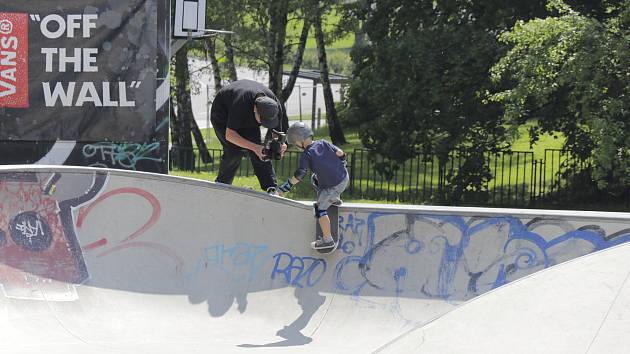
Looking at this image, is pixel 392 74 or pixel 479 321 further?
pixel 392 74

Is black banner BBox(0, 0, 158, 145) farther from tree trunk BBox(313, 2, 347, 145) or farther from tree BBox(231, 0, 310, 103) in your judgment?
tree trunk BBox(313, 2, 347, 145)

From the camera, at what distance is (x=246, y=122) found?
9.38 m

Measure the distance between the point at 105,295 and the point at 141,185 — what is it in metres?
1.05

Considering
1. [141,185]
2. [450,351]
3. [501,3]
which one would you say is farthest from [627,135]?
[450,351]

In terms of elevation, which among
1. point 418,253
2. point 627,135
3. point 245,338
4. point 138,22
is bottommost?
point 245,338

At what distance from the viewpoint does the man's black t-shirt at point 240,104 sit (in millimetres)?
9250

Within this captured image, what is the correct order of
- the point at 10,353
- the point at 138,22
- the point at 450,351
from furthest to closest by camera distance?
1. the point at 138,22
2. the point at 10,353
3. the point at 450,351

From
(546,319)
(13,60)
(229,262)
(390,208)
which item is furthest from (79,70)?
(546,319)

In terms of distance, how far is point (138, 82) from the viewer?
488 inches

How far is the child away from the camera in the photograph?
321 inches

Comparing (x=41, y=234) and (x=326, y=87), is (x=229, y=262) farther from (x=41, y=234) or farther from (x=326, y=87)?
(x=326, y=87)

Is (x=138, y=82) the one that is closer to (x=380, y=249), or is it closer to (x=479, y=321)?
(x=380, y=249)

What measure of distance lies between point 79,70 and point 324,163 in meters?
5.29

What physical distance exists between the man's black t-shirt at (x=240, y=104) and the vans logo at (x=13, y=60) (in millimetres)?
3933
